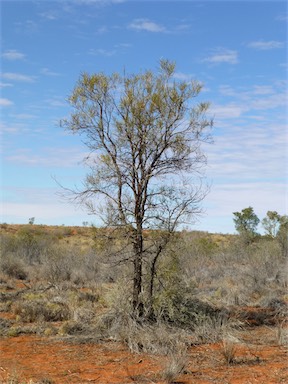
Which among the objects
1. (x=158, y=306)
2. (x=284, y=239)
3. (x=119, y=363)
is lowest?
(x=119, y=363)

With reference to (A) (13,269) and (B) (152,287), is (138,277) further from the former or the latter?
(A) (13,269)

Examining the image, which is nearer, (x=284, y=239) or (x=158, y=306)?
(x=158, y=306)

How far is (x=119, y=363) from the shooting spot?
926 centimetres

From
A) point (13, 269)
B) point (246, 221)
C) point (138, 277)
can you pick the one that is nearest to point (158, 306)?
point (138, 277)

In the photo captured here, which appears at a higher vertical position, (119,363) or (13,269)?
(13,269)

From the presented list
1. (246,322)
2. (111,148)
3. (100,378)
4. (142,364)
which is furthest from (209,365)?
(111,148)

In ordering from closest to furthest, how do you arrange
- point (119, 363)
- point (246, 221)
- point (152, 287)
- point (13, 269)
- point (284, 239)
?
point (119, 363) → point (152, 287) → point (13, 269) → point (284, 239) → point (246, 221)

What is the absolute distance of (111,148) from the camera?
12281 millimetres

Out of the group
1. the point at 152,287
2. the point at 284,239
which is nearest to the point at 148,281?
the point at 152,287

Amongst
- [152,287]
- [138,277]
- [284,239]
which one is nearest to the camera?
[138,277]

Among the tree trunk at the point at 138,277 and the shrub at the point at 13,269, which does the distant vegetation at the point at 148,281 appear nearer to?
the shrub at the point at 13,269

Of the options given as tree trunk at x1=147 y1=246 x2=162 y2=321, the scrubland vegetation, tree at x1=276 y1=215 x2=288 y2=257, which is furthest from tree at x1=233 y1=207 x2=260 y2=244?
tree trunk at x1=147 y1=246 x2=162 y2=321

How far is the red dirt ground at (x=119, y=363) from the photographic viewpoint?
8.25 metres

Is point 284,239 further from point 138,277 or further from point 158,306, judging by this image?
point 138,277
